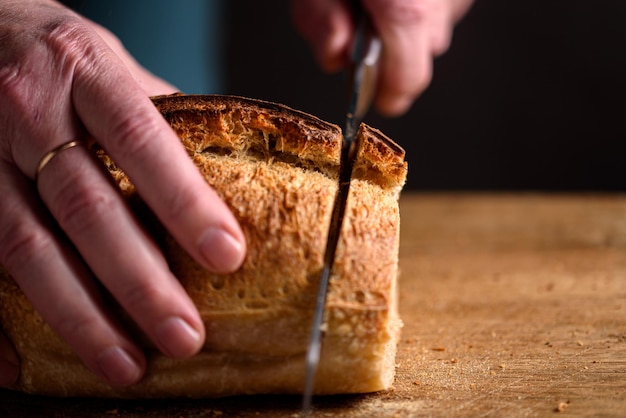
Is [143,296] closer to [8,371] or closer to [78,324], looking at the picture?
[78,324]

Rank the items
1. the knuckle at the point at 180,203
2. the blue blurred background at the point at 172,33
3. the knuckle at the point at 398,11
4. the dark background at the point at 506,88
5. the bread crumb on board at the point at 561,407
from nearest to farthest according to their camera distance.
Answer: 1. the knuckle at the point at 180,203
2. the bread crumb on board at the point at 561,407
3. the knuckle at the point at 398,11
4. the blue blurred background at the point at 172,33
5. the dark background at the point at 506,88

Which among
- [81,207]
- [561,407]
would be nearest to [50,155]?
[81,207]

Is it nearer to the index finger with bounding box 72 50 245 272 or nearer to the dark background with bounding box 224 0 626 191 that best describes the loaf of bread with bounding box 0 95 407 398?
the index finger with bounding box 72 50 245 272

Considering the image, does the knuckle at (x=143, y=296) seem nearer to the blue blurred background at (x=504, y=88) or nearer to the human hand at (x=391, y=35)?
the human hand at (x=391, y=35)

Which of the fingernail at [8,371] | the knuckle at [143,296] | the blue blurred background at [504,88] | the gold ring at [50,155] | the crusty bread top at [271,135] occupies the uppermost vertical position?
the blue blurred background at [504,88]

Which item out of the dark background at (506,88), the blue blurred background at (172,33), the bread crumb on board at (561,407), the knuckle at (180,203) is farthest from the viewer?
the dark background at (506,88)

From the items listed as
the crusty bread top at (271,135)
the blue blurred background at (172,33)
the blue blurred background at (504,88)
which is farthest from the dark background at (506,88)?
the crusty bread top at (271,135)
